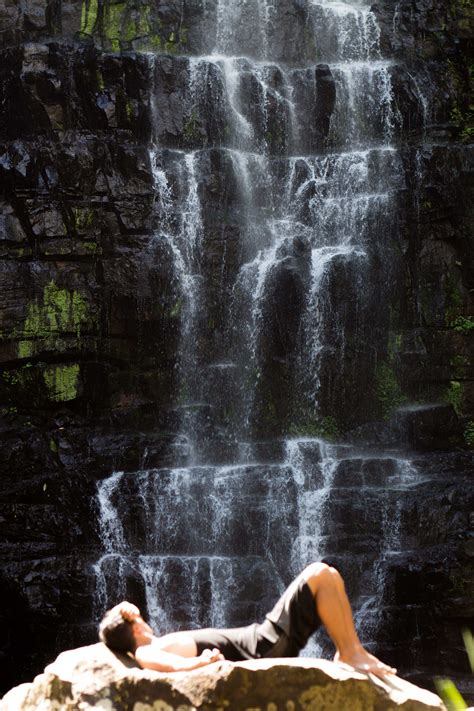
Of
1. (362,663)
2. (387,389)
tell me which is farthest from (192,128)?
(362,663)

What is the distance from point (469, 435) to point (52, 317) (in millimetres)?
6656

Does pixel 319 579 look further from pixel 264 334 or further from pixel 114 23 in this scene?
pixel 114 23

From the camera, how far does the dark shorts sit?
14.4 ft

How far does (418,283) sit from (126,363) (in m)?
4.87

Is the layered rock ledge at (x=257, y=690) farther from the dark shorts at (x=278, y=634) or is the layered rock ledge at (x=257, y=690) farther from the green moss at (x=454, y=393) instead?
the green moss at (x=454, y=393)

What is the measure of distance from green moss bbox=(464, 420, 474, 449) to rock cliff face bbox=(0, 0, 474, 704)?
0.03 m

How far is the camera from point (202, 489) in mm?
11586

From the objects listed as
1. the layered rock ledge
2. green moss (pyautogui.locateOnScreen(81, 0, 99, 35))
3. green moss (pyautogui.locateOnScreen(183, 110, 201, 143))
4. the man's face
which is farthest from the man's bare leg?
green moss (pyautogui.locateOnScreen(81, 0, 99, 35))

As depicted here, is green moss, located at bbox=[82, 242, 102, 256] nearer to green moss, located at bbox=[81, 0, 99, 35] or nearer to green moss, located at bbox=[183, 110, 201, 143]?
green moss, located at bbox=[183, 110, 201, 143]

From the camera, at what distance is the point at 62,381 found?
44.9 ft

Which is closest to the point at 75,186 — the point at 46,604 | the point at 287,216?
the point at 287,216

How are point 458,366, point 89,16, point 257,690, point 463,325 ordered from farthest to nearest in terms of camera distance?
point 89,16, point 463,325, point 458,366, point 257,690

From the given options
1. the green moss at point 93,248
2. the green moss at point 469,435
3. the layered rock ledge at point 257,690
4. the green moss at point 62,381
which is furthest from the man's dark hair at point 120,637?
the green moss at point 93,248

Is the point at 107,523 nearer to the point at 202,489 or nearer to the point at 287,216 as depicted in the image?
the point at 202,489
